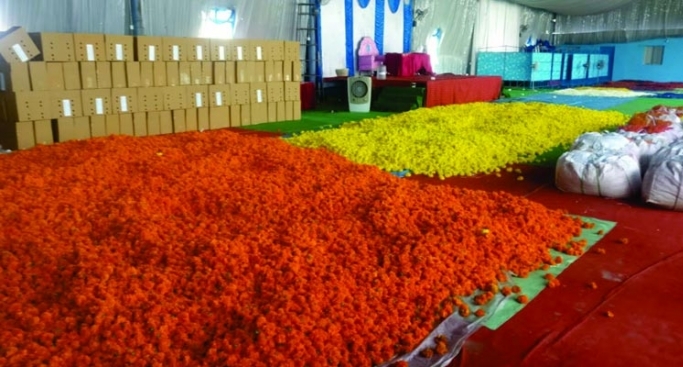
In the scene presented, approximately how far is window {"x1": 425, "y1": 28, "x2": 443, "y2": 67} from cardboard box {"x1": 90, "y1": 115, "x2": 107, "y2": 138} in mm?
10140

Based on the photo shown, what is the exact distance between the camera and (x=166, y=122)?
679 cm

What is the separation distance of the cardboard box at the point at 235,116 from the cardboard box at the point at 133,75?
1.51 m

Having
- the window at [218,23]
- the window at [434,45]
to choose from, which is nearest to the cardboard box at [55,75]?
the window at [218,23]

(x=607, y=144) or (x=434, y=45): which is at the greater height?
(x=434, y=45)

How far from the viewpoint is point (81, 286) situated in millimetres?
2219

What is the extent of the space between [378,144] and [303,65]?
559cm

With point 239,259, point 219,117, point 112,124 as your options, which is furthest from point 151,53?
point 239,259

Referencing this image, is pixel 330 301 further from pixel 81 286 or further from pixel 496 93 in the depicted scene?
pixel 496 93

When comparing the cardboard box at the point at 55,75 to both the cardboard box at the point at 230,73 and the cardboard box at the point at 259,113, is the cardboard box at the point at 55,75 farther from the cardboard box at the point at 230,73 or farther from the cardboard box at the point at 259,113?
the cardboard box at the point at 259,113

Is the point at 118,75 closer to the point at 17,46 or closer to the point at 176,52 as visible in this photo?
the point at 176,52

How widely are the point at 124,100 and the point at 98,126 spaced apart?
44 cm

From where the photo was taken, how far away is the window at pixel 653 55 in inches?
780

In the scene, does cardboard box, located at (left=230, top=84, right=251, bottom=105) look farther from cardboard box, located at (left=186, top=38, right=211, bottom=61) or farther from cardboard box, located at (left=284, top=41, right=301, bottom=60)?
cardboard box, located at (left=284, top=41, right=301, bottom=60)

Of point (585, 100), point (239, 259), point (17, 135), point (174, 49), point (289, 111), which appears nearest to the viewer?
point (239, 259)
